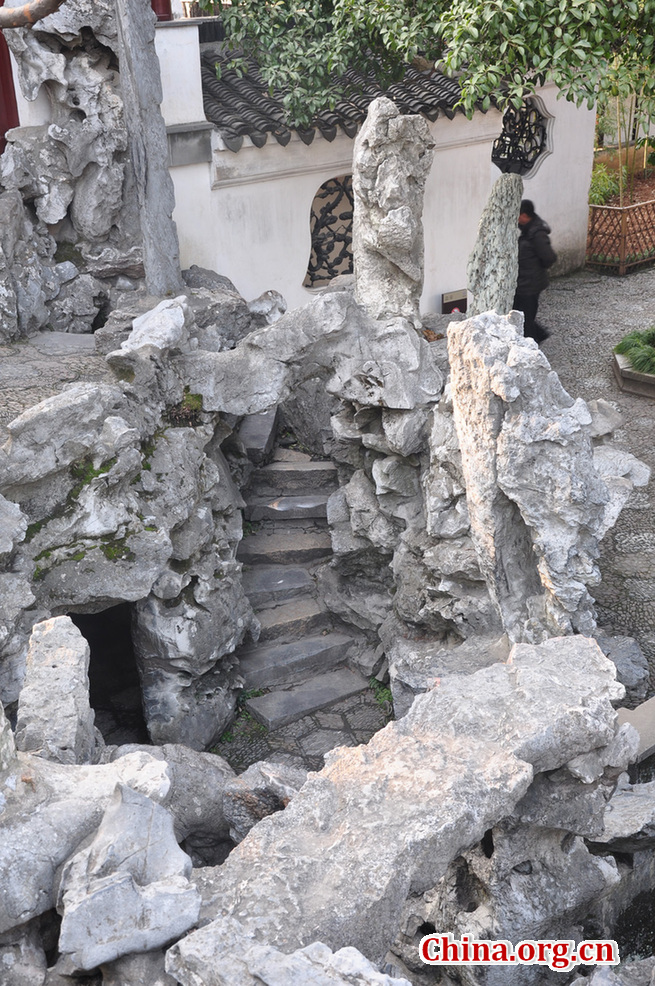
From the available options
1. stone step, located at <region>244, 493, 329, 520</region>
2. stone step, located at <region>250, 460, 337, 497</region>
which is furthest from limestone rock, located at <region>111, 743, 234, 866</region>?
stone step, located at <region>250, 460, 337, 497</region>

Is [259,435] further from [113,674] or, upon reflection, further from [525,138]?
[525,138]

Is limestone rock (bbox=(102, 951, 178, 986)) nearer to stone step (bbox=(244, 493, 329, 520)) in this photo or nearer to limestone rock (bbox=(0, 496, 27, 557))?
limestone rock (bbox=(0, 496, 27, 557))

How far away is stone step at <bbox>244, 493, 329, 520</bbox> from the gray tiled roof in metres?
4.43

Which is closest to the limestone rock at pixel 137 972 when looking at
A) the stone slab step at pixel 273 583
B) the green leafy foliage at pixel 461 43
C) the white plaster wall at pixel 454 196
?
the stone slab step at pixel 273 583

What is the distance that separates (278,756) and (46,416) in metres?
3.43

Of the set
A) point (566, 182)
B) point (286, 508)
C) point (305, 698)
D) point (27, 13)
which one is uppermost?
point (27, 13)

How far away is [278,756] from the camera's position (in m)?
8.58

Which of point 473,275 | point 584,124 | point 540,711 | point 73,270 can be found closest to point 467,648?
point 540,711

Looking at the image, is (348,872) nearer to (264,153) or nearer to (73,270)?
(73,270)

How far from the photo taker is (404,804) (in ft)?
13.9

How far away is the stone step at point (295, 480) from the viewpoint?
35.3 ft

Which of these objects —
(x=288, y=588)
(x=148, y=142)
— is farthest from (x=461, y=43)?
(x=288, y=588)

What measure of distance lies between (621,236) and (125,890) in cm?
1744

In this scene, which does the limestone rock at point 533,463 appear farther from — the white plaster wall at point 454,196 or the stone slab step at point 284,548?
the white plaster wall at point 454,196
